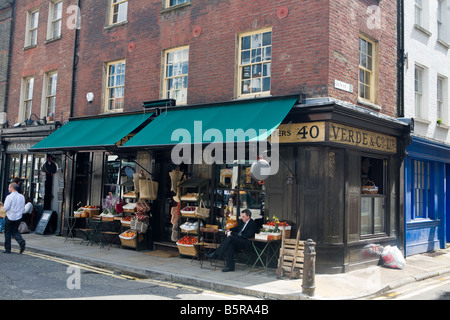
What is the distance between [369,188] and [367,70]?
125 inches

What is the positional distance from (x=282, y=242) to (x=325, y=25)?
506 centimetres

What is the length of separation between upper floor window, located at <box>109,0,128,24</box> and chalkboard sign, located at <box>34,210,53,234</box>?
737 cm

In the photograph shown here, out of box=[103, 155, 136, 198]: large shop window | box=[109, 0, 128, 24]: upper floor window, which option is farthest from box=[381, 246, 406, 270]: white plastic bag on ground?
box=[109, 0, 128, 24]: upper floor window

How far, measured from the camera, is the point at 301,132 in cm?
969

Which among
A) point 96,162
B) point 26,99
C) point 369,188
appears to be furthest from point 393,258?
point 26,99

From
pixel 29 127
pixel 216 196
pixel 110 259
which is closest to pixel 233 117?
pixel 216 196

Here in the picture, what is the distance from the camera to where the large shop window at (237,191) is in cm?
1049

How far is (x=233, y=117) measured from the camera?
10.1 m

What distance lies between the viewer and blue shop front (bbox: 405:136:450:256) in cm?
1269

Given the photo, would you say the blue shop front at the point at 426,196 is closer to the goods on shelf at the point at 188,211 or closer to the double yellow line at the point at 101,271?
the goods on shelf at the point at 188,211

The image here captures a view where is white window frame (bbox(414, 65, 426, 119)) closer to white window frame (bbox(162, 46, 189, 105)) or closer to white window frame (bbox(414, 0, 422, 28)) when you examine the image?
white window frame (bbox(414, 0, 422, 28))

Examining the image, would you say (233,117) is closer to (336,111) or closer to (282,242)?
(336,111)

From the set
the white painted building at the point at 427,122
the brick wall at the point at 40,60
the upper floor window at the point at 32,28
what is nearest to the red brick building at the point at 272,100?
the white painted building at the point at 427,122

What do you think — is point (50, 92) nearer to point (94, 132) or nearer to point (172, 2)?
point (94, 132)
